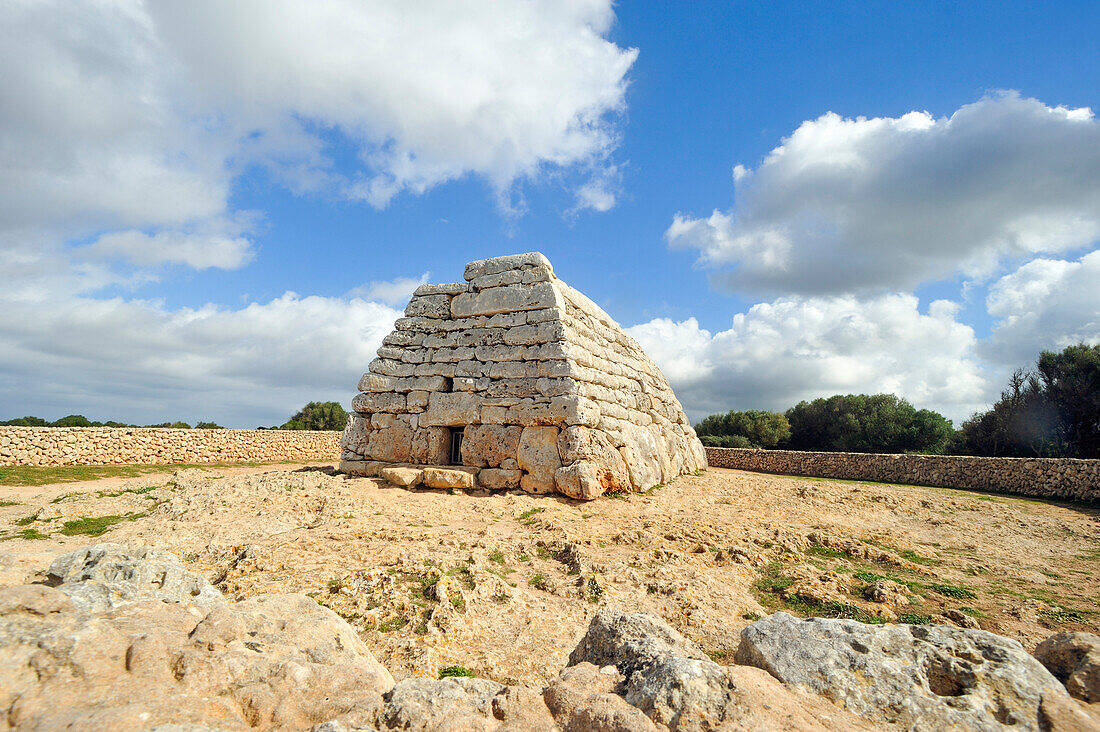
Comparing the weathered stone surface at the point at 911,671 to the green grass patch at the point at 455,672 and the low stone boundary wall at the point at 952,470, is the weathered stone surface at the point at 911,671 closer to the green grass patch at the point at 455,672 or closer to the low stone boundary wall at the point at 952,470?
the green grass patch at the point at 455,672

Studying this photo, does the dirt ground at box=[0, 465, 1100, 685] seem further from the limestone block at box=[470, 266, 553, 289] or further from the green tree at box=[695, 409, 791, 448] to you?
the green tree at box=[695, 409, 791, 448]

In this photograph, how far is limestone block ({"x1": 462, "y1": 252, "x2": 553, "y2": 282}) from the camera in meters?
11.3

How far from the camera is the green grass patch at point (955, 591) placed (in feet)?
18.3

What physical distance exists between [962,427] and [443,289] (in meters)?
30.2

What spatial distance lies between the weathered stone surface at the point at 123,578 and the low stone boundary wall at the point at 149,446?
19286mm

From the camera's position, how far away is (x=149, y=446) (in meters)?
19.2

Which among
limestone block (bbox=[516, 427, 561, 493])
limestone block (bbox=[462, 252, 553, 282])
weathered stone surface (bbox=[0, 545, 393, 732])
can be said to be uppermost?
limestone block (bbox=[462, 252, 553, 282])

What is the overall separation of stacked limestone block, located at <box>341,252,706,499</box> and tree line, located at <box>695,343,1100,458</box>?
22.3 metres

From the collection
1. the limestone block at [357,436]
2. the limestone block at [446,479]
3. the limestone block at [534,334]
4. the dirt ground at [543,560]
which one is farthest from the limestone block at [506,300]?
the dirt ground at [543,560]

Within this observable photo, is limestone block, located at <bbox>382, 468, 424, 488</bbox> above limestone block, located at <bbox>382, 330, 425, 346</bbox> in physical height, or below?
below

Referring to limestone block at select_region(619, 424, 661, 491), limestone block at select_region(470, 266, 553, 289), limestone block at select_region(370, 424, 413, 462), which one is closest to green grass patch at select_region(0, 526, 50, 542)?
limestone block at select_region(370, 424, 413, 462)

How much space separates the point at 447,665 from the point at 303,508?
481 cm

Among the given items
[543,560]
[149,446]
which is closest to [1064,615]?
[543,560]

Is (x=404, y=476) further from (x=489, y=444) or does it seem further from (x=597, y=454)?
(x=597, y=454)
